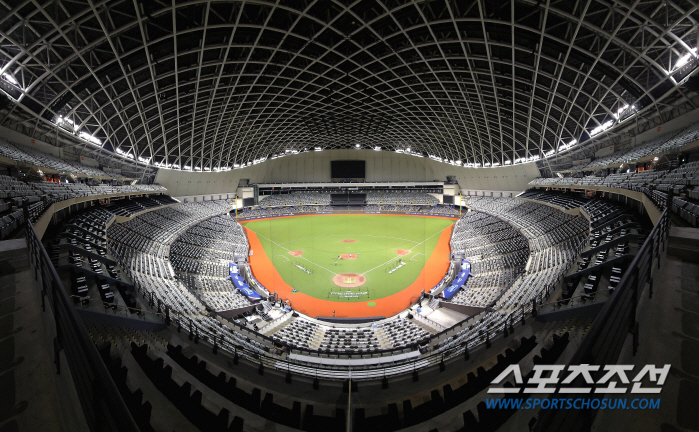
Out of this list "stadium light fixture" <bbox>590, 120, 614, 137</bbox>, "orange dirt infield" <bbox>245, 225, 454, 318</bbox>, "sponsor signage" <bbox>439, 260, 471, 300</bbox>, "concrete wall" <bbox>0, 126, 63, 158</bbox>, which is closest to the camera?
"orange dirt infield" <bbox>245, 225, 454, 318</bbox>

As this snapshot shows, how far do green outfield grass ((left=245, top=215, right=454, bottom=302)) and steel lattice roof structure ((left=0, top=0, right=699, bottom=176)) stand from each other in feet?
63.2

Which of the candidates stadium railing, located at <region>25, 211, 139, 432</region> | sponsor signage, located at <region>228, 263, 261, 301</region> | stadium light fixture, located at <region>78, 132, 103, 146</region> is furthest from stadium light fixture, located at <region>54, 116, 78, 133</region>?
stadium railing, located at <region>25, 211, 139, 432</region>

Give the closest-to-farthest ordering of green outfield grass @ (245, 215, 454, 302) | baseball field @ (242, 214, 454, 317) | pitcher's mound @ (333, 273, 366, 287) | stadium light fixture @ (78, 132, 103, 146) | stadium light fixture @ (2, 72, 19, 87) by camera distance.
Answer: stadium light fixture @ (2, 72, 19, 87), baseball field @ (242, 214, 454, 317), green outfield grass @ (245, 215, 454, 302), stadium light fixture @ (78, 132, 103, 146), pitcher's mound @ (333, 273, 366, 287)

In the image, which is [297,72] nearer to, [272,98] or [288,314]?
[272,98]

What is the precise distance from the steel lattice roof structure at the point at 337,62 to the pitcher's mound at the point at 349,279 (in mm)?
20701

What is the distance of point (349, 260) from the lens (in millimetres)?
33469

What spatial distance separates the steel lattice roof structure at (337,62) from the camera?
15945 mm

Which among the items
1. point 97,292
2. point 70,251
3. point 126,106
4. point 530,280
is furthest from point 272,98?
point 530,280

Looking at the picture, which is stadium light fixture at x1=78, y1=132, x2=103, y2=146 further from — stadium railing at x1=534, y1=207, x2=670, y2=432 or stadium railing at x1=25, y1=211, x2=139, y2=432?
stadium railing at x1=534, y1=207, x2=670, y2=432

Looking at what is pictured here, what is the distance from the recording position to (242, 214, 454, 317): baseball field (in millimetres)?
23125

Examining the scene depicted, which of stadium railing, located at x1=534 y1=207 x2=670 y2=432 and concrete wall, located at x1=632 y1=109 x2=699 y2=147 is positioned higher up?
concrete wall, located at x1=632 y1=109 x2=699 y2=147

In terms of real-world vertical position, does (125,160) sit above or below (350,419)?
above

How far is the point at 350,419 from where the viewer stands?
549 centimetres

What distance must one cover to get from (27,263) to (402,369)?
11011 mm
